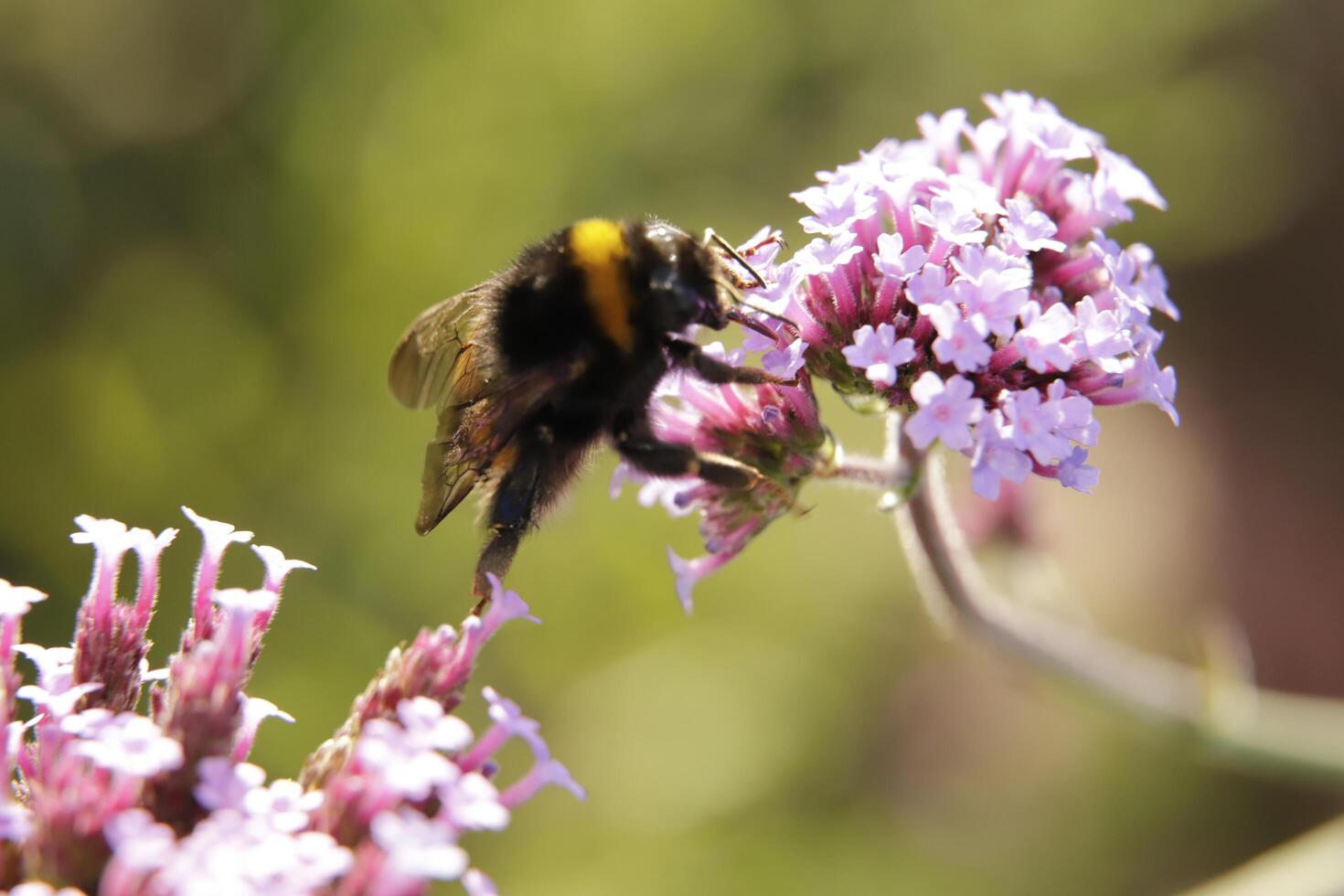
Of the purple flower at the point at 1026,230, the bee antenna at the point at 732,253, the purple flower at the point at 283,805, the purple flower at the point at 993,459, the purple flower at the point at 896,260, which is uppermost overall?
the bee antenna at the point at 732,253

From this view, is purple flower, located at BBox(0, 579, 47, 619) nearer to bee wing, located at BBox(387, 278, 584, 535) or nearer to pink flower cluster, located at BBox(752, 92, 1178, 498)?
bee wing, located at BBox(387, 278, 584, 535)

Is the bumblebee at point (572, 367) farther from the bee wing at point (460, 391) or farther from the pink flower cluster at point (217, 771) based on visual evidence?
the pink flower cluster at point (217, 771)

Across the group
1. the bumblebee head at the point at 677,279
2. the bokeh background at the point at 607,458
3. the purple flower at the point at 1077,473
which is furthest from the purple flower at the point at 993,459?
the bokeh background at the point at 607,458

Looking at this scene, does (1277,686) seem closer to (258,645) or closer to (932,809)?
(932,809)

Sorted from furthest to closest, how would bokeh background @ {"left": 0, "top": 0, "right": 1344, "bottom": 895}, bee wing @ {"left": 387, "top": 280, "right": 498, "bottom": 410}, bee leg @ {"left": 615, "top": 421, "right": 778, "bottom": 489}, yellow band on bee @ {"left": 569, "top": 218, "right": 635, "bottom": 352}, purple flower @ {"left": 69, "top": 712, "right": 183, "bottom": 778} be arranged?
bokeh background @ {"left": 0, "top": 0, "right": 1344, "bottom": 895}, bee wing @ {"left": 387, "top": 280, "right": 498, "bottom": 410}, bee leg @ {"left": 615, "top": 421, "right": 778, "bottom": 489}, yellow band on bee @ {"left": 569, "top": 218, "right": 635, "bottom": 352}, purple flower @ {"left": 69, "top": 712, "right": 183, "bottom": 778}

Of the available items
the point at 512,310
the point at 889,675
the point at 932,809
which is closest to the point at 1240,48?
the point at 889,675

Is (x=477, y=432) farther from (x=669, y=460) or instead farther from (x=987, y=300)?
(x=987, y=300)

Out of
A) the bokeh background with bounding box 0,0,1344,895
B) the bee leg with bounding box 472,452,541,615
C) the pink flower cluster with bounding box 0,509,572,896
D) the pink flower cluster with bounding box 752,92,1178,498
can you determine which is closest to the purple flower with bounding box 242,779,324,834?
the pink flower cluster with bounding box 0,509,572,896
